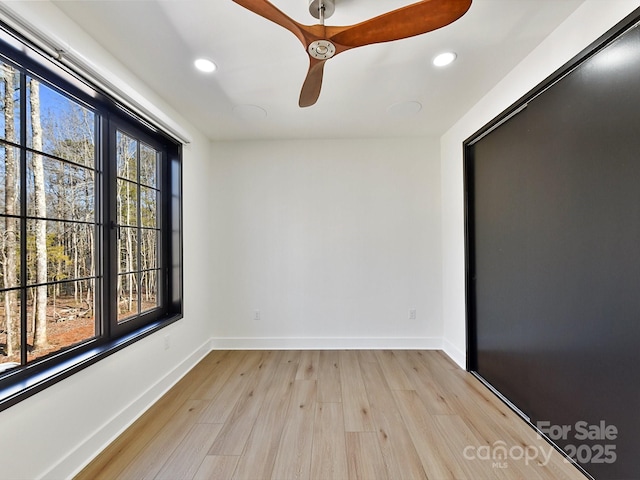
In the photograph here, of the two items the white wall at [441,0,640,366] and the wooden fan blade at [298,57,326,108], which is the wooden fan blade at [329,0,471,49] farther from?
the white wall at [441,0,640,366]

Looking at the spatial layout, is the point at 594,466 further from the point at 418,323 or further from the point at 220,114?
the point at 220,114

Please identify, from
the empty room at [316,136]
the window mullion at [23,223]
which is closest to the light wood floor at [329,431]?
the empty room at [316,136]

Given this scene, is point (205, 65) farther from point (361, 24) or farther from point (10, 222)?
point (10, 222)

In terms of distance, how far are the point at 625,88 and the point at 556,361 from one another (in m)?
1.47

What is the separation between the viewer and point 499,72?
6.61 feet

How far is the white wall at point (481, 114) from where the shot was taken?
141 cm

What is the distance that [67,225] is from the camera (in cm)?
167

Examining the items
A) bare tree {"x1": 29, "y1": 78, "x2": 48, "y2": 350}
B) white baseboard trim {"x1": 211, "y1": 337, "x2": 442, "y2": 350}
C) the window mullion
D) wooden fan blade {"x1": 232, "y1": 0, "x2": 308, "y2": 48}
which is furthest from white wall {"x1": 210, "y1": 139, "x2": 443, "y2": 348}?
wooden fan blade {"x1": 232, "y1": 0, "x2": 308, "y2": 48}

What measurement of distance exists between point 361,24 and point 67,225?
192cm

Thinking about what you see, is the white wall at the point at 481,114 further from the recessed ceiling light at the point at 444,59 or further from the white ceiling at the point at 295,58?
the recessed ceiling light at the point at 444,59

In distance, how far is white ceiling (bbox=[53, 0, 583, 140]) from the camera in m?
1.47

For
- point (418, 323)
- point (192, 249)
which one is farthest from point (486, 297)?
point (192, 249)

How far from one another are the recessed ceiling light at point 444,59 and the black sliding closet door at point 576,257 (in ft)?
1.98

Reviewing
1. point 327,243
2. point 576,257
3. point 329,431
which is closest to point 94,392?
point 329,431
